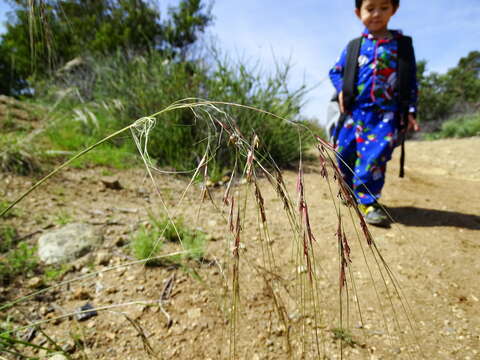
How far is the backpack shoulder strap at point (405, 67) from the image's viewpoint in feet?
7.09

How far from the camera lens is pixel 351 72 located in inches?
89.4

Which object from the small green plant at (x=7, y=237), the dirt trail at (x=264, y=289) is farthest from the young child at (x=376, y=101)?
the small green plant at (x=7, y=237)

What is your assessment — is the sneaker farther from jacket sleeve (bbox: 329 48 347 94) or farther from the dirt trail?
jacket sleeve (bbox: 329 48 347 94)

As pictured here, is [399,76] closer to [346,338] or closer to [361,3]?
[361,3]

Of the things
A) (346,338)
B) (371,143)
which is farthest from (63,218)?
(371,143)

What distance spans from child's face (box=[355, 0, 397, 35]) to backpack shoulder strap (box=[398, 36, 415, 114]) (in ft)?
0.59

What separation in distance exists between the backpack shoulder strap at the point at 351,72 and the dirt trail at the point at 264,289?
33.2 inches

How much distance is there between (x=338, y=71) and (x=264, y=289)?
187 centimetres

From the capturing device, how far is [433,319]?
1.24 meters

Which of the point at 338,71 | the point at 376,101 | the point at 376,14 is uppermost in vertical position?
the point at 376,14

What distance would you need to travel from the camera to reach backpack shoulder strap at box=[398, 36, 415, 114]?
85.1 inches

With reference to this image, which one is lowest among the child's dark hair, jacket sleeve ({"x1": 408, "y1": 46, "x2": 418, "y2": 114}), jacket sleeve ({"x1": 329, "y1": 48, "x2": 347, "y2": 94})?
jacket sleeve ({"x1": 408, "y1": 46, "x2": 418, "y2": 114})

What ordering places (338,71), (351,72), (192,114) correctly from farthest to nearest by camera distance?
(192,114) < (338,71) < (351,72)

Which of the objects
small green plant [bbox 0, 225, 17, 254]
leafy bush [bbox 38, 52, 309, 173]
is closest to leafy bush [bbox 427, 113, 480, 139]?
leafy bush [bbox 38, 52, 309, 173]
